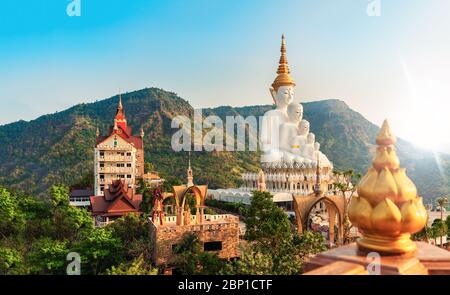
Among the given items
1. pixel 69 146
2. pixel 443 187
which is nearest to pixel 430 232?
pixel 443 187

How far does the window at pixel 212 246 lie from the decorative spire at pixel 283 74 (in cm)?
2807

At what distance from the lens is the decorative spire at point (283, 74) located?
4403 cm

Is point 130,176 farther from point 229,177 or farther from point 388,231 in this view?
point 388,231

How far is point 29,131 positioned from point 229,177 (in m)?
51.8

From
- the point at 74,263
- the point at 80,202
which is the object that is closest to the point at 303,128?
the point at 80,202

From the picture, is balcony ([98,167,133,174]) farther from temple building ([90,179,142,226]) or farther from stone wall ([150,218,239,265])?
stone wall ([150,218,239,265])

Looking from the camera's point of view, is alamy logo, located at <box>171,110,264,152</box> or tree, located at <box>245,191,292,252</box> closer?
tree, located at <box>245,191,292,252</box>

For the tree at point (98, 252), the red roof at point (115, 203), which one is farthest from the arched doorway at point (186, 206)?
the red roof at point (115, 203)

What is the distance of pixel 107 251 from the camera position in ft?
55.5

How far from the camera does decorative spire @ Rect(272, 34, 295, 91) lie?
4403cm

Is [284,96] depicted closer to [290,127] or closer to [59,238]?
[290,127]

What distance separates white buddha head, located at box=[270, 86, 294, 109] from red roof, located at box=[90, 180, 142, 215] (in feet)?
72.2

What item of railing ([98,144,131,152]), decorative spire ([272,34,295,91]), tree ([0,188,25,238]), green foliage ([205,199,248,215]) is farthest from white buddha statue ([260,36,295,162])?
tree ([0,188,25,238])

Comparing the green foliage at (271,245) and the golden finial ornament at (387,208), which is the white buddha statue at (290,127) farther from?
the golden finial ornament at (387,208)
